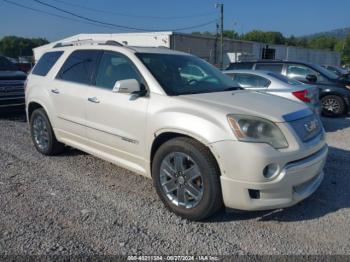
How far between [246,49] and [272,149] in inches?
2060

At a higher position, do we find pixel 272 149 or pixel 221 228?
pixel 272 149

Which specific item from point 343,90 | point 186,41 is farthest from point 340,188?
point 186,41

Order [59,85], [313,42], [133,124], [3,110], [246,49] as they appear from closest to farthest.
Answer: [133,124], [59,85], [3,110], [246,49], [313,42]

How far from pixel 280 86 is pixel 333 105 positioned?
361 centimetres

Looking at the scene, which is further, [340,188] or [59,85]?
[59,85]

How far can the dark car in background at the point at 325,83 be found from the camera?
1039cm

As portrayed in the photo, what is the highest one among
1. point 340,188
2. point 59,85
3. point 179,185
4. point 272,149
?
point 59,85

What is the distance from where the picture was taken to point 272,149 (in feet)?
10.5

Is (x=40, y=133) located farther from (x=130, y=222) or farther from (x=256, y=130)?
(x=256, y=130)

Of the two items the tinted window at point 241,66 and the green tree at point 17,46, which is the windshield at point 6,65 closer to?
the tinted window at point 241,66

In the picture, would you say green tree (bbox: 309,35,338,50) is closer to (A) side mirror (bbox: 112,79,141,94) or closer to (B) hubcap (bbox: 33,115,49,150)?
(B) hubcap (bbox: 33,115,49,150)

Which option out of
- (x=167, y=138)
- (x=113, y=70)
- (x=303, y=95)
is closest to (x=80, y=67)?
(x=113, y=70)

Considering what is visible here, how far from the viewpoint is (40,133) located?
19.1ft

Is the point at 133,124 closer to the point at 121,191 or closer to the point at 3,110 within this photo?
the point at 121,191
